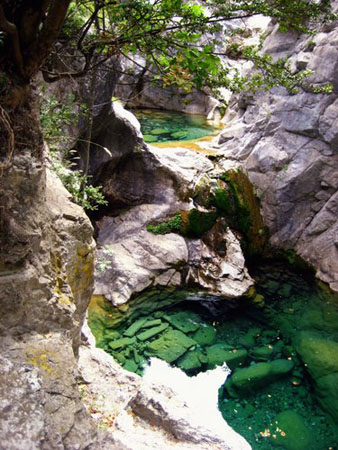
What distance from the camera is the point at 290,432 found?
21.5 ft

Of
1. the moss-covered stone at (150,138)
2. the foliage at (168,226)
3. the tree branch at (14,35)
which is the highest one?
the tree branch at (14,35)

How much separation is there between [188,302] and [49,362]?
278 inches

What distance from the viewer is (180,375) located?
25.3 feet

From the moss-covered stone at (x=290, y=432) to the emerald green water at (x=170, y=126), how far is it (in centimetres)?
1290

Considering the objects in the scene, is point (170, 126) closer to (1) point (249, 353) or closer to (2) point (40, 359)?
(1) point (249, 353)

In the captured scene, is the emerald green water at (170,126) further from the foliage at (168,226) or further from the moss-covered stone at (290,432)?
the moss-covered stone at (290,432)

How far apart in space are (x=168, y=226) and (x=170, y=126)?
11529mm

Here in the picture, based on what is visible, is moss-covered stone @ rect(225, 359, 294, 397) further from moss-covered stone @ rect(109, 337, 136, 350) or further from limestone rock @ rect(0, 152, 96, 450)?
limestone rock @ rect(0, 152, 96, 450)

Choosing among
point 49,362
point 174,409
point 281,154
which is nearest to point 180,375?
point 174,409

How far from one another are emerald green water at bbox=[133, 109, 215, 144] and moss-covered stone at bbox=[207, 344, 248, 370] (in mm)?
10995

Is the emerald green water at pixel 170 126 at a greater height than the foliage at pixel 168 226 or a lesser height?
greater

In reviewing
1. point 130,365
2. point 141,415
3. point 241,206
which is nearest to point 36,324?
point 141,415

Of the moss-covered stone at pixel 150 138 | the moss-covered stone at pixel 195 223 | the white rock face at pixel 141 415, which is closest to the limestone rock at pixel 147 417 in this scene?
the white rock face at pixel 141 415

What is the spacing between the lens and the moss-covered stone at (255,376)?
7.43 metres
